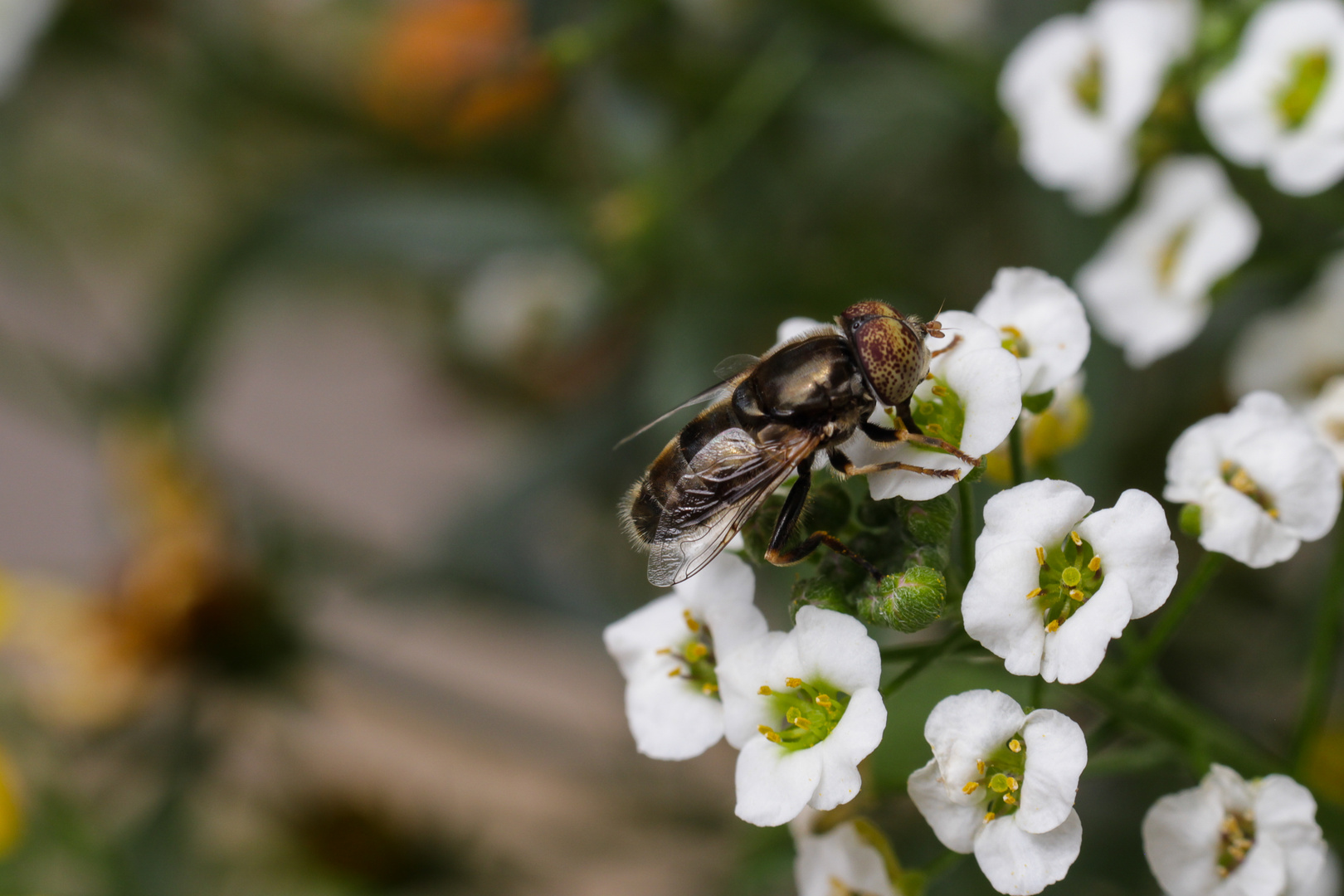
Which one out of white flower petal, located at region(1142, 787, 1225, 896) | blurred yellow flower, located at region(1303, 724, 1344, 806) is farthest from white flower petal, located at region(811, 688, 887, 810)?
blurred yellow flower, located at region(1303, 724, 1344, 806)

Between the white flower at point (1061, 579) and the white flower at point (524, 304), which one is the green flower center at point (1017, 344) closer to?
the white flower at point (1061, 579)

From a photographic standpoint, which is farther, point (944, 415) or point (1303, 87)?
point (1303, 87)

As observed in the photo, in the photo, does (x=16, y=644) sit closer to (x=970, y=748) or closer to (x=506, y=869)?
(x=506, y=869)

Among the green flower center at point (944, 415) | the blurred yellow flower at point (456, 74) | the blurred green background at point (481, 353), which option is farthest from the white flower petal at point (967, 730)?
the blurred yellow flower at point (456, 74)

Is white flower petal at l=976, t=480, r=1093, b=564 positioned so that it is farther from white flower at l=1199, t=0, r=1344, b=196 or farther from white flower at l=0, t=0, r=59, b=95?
white flower at l=0, t=0, r=59, b=95

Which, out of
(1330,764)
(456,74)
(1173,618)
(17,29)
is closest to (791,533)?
(1173,618)

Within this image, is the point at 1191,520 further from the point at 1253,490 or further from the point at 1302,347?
the point at 1302,347

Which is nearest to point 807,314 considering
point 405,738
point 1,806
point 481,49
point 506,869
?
point 481,49
